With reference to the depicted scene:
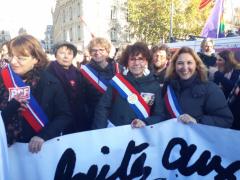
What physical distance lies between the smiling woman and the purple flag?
26.8 feet

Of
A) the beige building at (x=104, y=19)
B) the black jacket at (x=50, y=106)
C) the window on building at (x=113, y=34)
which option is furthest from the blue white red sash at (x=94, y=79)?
the window on building at (x=113, y=34)

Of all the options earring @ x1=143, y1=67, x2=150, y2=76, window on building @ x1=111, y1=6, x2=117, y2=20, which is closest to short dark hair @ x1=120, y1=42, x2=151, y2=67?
earring @ x1=143, y1=67, x2=150, y2=76

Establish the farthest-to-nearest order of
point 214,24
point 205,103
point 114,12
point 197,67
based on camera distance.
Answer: point 114,12, point 214,24, point 197,67, point 205,103

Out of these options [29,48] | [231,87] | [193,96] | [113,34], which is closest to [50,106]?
[29,48]

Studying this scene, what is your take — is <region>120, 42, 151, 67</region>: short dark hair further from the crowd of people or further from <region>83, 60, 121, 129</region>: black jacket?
<region>83, 60, 121, 129</region>: black jacket

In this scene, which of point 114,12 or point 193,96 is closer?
point 193,96

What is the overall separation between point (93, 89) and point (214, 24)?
25.9 ft

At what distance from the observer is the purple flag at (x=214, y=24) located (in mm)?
12030

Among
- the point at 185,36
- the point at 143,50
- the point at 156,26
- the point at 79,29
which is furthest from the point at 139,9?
the point at 143,50

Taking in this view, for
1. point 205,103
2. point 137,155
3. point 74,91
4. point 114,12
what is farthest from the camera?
point 114,12

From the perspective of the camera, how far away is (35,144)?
3293mm

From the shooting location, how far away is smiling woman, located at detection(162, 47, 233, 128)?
3744 millimetres

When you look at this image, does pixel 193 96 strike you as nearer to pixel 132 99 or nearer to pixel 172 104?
pixel 172 104

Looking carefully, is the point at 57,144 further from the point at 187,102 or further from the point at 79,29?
the point at 79,29
